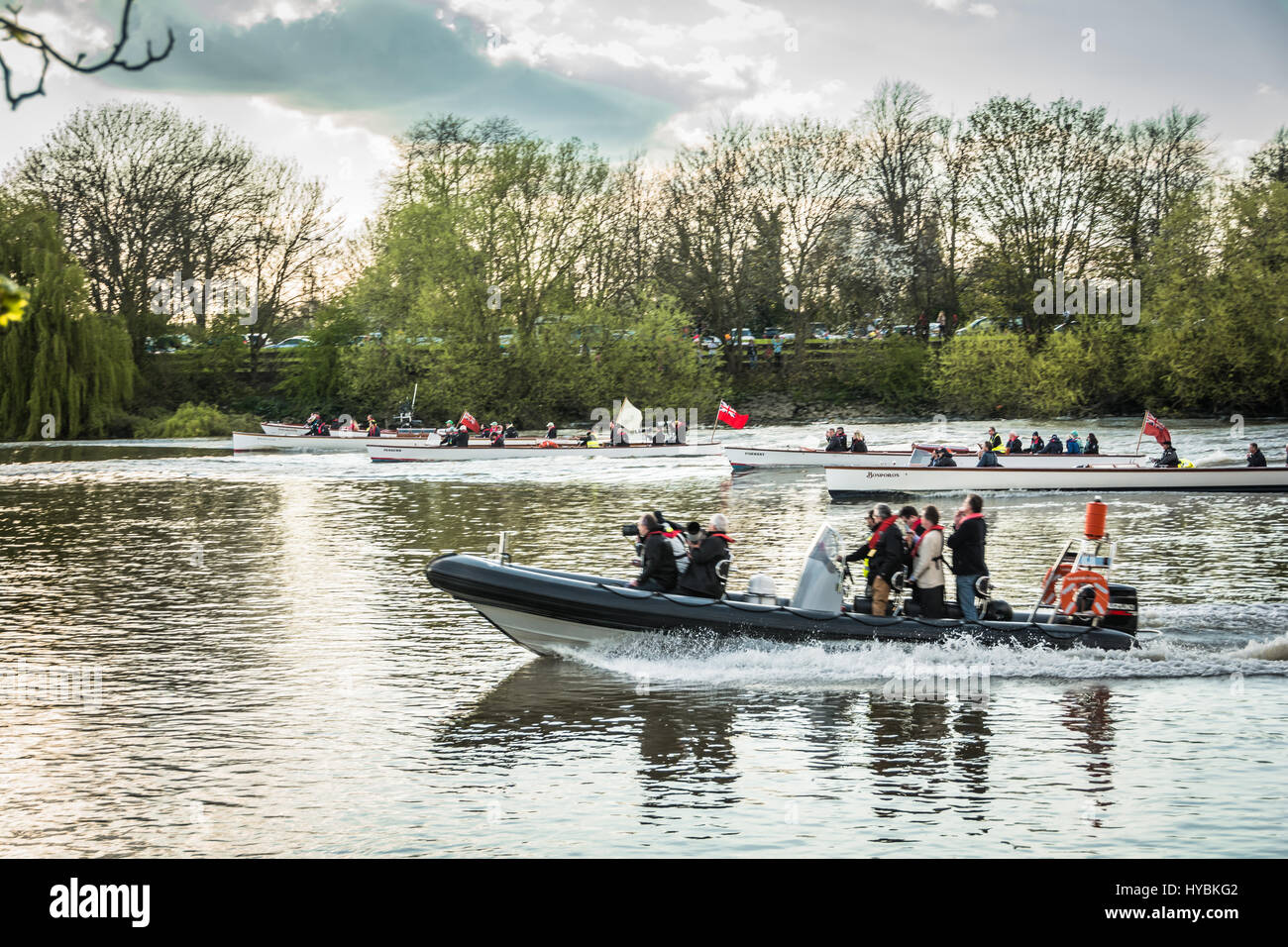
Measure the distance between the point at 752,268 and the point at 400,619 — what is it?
149 ft

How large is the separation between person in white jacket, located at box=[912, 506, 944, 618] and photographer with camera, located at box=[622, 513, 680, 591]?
2537 millimetres

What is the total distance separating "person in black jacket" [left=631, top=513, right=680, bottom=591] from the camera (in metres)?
12.8

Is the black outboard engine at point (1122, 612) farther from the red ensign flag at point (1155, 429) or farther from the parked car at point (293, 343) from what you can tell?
the parked car at point (293, 343)

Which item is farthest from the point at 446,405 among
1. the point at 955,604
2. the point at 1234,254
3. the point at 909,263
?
the point at 955,604

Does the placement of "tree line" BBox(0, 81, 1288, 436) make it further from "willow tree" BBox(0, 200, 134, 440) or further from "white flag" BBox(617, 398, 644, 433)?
"white flag" BBox(617, 398, 644, 433)

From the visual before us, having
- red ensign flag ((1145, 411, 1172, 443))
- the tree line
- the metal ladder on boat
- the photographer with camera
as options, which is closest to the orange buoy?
the metal ladder on boat

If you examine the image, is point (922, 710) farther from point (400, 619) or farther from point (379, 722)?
point (400, 619)

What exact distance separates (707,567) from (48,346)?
4616 cm

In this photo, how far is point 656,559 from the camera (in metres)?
12.8

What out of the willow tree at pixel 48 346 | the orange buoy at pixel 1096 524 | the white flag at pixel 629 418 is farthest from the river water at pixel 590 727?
the willow tree at pixel 48 346

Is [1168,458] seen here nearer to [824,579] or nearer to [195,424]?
[824,579]

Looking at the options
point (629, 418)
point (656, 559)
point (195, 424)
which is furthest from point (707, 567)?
point (195, 424)

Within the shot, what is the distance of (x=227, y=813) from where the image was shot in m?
8.73

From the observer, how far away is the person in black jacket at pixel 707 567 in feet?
41.7
